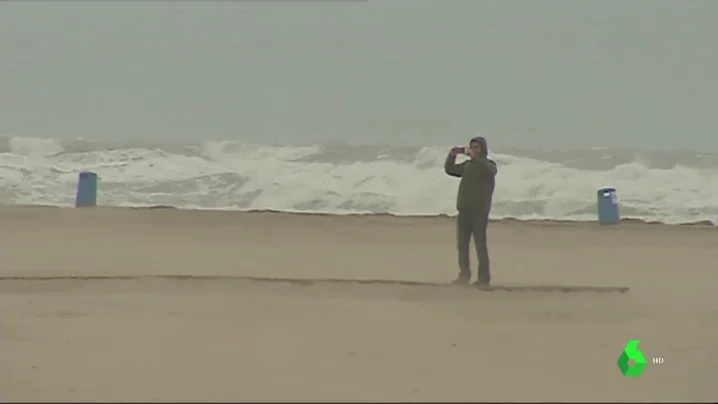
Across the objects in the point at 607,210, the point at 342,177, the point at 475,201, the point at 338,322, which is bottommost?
the point at 607,210

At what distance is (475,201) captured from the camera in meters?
8.78

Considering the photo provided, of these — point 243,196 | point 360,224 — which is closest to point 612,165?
point 243,196

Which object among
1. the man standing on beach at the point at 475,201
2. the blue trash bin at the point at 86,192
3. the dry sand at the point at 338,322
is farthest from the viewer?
the blue trash bin at the point at 86,192

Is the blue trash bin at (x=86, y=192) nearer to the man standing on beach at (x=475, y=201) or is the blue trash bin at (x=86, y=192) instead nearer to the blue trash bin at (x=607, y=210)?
the blue trash bin at (x=607, y=210)

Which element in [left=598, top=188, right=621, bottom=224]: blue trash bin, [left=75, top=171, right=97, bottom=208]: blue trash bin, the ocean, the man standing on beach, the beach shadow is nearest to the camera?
the beach shadow

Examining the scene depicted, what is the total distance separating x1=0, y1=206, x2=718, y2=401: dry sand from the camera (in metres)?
4.97

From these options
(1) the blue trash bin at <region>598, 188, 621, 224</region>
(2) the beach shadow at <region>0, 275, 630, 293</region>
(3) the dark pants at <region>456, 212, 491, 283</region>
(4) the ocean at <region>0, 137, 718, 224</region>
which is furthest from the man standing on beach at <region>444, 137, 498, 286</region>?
(4) the ocean at <region>0, 137, 718, 224</region>

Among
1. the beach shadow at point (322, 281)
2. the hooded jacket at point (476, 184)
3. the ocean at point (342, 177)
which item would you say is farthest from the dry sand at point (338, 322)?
the ocean at point (342, 177)

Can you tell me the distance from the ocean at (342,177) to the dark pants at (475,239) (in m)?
11.0

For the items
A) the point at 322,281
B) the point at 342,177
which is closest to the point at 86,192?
the point at 342,177

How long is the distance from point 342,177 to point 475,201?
1432 cm

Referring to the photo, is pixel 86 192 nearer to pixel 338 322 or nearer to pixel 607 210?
pixel 607 210

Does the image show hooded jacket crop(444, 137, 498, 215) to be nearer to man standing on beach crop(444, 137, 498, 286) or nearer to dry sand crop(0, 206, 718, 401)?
man standing on beach crop(444, 137, 498, 286)

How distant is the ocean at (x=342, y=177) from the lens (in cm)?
2073
